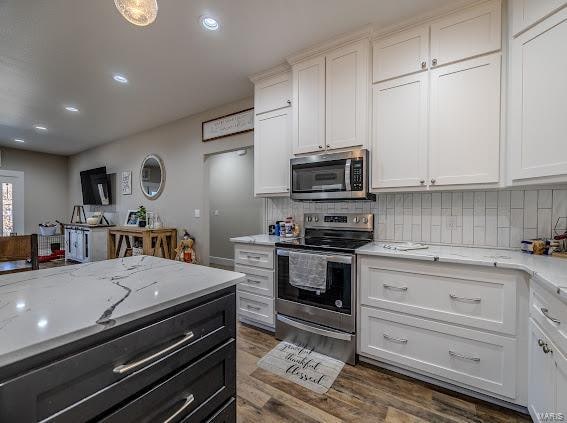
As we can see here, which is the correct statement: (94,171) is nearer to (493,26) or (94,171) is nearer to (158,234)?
(158,234)

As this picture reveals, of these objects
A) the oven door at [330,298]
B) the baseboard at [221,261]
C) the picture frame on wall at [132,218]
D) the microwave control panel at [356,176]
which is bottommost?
the baseboard at [221,261]

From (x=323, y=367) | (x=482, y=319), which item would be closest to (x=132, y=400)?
(x=323, y=367)

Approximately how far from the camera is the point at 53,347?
58 centimetres

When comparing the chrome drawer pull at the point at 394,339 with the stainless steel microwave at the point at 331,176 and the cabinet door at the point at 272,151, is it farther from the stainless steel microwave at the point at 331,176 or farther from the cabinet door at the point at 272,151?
the cabinet door at the point at 272,151

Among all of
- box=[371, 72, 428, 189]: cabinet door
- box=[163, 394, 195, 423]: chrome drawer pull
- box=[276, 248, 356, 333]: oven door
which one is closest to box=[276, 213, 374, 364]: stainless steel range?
box=[276, 248, 356, 333]: oven door

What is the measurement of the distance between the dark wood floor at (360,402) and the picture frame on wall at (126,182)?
440 cm

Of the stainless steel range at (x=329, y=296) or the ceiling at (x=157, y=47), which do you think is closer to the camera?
the ceiling at (x=157, y=47)

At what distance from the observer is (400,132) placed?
81.5 inches

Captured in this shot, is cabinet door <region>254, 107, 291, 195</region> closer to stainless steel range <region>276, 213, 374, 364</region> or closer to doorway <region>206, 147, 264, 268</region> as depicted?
stainless steel range <region>276, 213, 374, 364</region>

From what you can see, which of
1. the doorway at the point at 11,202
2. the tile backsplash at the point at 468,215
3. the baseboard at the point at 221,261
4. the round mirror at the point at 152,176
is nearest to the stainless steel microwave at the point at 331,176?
the tile backsplash at the point at 468,215

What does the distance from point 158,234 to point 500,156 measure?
4.14 meters

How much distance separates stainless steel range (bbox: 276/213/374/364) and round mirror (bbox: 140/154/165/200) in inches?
119

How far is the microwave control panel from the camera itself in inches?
85.6

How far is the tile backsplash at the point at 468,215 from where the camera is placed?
184 cm
